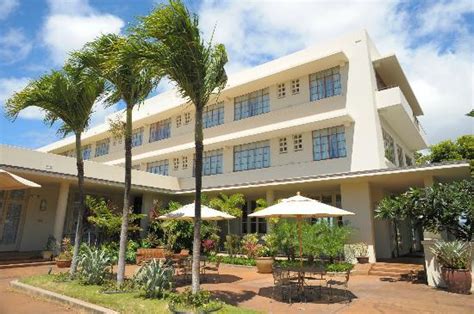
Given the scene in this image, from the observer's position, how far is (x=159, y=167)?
2853cm

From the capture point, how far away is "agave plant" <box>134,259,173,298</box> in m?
8.32

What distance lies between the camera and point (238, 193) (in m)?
21.3

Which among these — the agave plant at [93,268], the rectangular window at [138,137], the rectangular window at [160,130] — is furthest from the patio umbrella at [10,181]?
the rectangular window at [138,137]

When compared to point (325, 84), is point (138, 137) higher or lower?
higher

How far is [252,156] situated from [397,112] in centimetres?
876

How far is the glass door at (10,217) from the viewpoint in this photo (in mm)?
17938

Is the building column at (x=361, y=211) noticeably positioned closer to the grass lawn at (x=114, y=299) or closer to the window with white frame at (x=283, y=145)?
the window with white frame at (x=283, y=145)

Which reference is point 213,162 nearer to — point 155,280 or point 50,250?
point 50,250

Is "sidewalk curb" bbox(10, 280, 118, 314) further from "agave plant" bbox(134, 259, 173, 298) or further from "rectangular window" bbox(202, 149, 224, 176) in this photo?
"rectangular window" bbox(202, 149, 224, 176)

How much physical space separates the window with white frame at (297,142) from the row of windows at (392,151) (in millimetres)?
4445

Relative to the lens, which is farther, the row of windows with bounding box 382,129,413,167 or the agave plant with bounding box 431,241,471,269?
the row of windows with bounding box 382,129,413,167

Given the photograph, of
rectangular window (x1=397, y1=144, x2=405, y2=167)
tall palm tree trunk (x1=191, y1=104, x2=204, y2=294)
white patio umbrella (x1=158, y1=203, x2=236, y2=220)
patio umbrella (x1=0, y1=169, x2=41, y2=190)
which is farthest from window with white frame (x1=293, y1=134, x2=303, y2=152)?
patio umbrella (x1=0, y1=169, x2=41, y2=190)

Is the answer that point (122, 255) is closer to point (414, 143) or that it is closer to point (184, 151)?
point (184, 151)

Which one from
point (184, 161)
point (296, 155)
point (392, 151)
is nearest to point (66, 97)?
point (296, 155)
